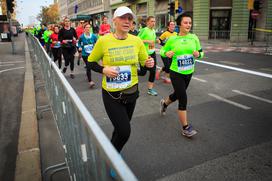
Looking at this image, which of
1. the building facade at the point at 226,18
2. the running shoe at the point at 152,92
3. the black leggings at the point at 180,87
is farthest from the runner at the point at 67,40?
the building facade at the point at 226,18

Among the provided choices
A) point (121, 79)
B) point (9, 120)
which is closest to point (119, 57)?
point (121, 79)

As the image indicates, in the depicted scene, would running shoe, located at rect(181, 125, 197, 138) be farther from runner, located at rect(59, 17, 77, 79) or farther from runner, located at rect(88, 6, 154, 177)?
runner, located at rect(59, 17, 77, 79)

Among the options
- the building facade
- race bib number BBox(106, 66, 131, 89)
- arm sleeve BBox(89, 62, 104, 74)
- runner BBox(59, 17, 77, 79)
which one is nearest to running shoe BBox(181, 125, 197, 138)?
race bib number BBox(106, 66, 131, 89)

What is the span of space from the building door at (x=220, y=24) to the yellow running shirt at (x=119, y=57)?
78.7 ft

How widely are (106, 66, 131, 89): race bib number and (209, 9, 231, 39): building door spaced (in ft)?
79.0

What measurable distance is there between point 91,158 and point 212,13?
88.0 feet

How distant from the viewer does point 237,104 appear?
19.6ft

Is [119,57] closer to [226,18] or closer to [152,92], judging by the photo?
[152,92]

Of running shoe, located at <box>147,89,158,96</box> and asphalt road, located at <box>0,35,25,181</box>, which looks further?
running shoe, located at <box>147,89,158,96</box>

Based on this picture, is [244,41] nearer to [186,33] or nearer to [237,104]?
[237,104]

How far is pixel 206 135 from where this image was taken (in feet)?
14.4

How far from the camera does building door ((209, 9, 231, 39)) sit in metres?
25.6

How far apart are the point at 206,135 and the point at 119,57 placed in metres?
2.24

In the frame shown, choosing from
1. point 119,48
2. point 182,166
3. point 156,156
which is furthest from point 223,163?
point 119,48
